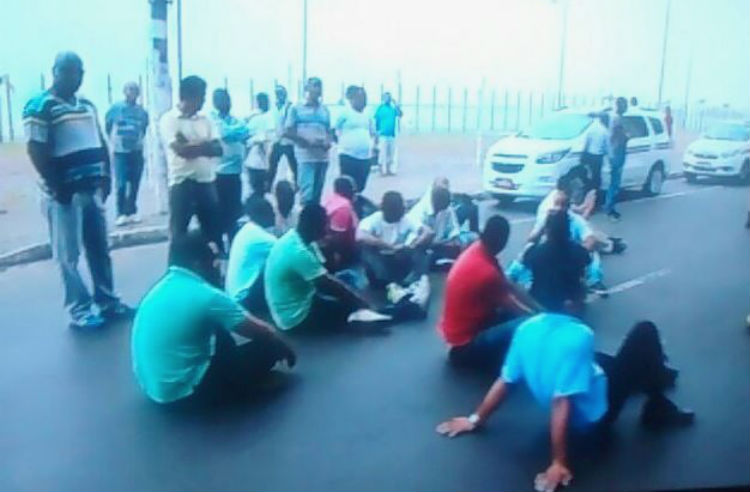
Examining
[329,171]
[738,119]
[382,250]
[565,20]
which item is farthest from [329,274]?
[738,119]

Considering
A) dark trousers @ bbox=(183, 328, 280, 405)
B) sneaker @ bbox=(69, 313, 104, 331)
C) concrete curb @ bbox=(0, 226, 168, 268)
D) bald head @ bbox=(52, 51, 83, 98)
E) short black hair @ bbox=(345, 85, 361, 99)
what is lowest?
dark trousers @ bbox=(183, 328, 280, 405)

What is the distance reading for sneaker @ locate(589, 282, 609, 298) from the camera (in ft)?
10.6

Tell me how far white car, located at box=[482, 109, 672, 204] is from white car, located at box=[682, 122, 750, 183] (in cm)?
14

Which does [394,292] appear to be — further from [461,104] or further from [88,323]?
[88,323]

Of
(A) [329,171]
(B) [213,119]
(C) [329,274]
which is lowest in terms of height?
(C) [329,274]

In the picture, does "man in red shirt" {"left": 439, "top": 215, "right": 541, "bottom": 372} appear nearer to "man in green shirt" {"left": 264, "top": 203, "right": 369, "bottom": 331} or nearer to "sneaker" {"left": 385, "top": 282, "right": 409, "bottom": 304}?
"sneaker" {"left": 385, "top": 282, "right": 409, "bottom": 304}

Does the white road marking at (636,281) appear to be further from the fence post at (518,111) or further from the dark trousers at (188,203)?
the dark trousers at (188,203)

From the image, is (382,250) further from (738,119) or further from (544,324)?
(738,119)

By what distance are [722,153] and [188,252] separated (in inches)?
77.3

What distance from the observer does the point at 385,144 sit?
3020 mm

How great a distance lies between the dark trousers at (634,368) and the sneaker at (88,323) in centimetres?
162

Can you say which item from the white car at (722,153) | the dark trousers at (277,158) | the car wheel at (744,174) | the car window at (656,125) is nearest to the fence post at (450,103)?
the dark trousers at (277,158)

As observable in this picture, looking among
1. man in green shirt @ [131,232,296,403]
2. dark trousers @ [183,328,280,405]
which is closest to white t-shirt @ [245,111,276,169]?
man in green shirt @ [131,232,296,403]

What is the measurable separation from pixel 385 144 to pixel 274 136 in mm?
380
